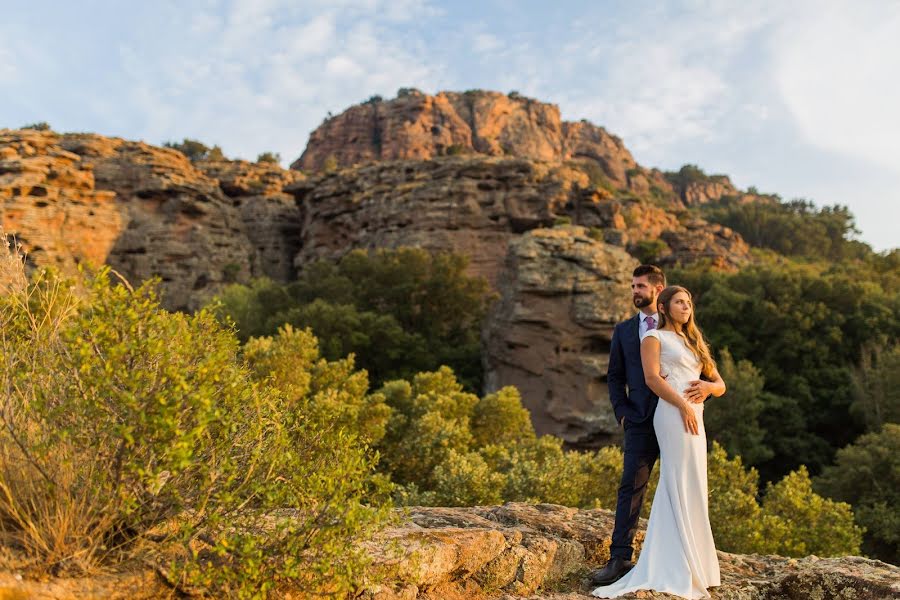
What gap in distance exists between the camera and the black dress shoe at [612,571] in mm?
4348

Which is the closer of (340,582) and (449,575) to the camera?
(340,582)

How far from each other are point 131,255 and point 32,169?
669cm

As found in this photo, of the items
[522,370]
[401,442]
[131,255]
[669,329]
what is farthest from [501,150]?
[669,329]

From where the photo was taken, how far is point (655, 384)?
4312 mm

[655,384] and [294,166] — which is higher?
[294,166]

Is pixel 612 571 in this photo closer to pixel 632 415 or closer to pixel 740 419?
pixel 632 415

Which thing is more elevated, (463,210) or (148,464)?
(463,210)

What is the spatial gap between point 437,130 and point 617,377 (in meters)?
64.5

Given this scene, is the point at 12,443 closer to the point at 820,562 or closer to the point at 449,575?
the point at 449,575

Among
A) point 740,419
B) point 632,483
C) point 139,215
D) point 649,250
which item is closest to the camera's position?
point 632,483

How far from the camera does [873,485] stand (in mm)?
17234

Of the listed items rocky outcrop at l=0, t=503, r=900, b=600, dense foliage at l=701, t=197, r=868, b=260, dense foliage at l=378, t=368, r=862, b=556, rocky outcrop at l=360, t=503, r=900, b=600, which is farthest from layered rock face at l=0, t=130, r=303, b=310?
dense foliage at l=701, t=197, r=868, b=260

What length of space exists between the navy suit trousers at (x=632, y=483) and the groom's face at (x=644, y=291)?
0.91m

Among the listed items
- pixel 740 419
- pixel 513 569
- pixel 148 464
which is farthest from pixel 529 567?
pixel 740 419
